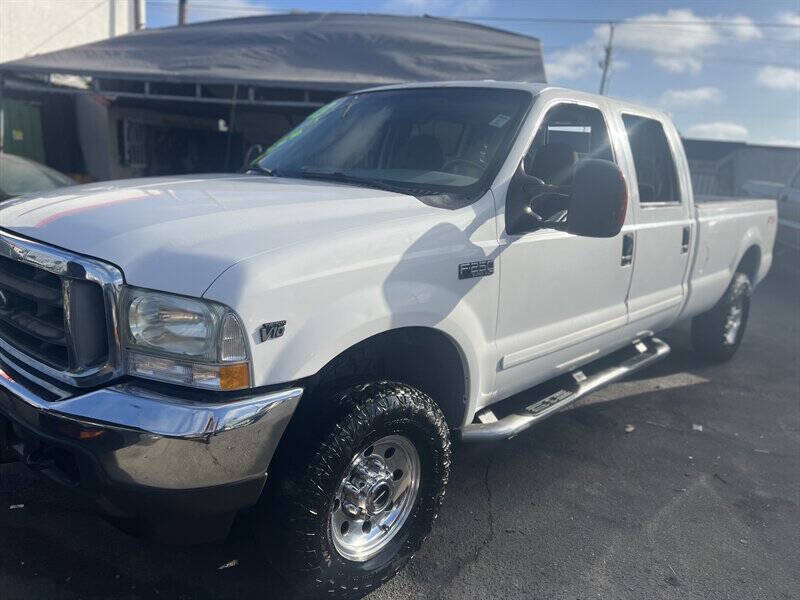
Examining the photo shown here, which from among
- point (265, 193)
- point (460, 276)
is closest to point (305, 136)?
point (265, 193)

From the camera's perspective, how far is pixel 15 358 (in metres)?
2.38

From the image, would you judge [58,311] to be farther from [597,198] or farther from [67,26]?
[67,26]

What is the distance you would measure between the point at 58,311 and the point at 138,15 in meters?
18.6

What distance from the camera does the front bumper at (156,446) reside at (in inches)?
76.2

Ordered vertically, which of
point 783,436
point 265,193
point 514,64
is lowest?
point 783,436

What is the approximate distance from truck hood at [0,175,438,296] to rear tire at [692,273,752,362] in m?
4.13

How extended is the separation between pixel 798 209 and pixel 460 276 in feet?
27.8

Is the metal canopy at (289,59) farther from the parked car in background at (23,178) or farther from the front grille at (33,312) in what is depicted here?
the front grille at (33,312)

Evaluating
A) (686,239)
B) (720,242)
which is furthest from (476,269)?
(720,242)

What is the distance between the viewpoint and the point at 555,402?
354cm

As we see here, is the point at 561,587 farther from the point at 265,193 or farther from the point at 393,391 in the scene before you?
the point at 265,193

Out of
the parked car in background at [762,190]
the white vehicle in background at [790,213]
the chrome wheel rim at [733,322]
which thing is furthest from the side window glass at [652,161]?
the parked car in background at [762,190]

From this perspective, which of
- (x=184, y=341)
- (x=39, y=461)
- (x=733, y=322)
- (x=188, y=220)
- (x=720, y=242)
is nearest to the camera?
(x=184, y=341)

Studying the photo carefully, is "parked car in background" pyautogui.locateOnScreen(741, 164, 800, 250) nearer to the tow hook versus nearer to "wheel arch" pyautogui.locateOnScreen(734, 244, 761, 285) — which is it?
"wheel arch" pyautogui.locateOnScreen(734, 244, 761, 285)
